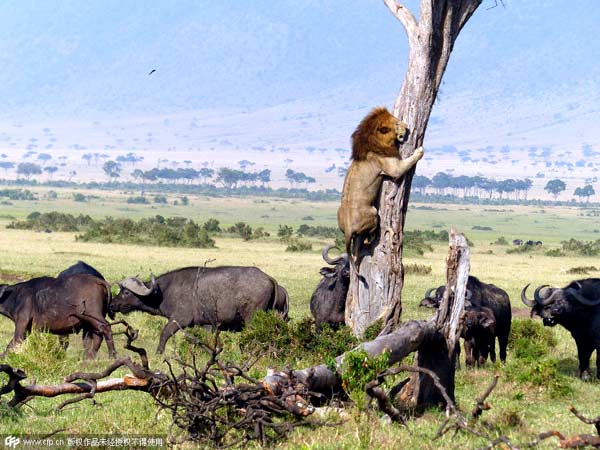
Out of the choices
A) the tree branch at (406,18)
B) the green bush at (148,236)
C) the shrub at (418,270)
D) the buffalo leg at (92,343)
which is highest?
the tree branch at (406,18)

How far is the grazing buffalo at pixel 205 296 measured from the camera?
1634 cm

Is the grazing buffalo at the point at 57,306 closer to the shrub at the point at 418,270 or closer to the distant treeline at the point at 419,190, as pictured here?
the shrub at the point at 418,270

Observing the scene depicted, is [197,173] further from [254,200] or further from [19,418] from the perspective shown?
[19,418]

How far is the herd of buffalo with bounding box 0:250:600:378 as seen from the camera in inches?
542

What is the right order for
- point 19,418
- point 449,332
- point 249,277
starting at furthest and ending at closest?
point 249,277 < point 449,332 < point 19,418

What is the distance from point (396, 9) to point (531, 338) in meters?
5.64

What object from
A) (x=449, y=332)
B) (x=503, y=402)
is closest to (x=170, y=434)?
(x=449, y=332)

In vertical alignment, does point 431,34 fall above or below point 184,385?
above

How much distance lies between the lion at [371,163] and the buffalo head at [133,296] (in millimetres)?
4909

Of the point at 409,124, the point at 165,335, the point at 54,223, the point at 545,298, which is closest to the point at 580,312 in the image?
the point at 545,298

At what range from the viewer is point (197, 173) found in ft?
646

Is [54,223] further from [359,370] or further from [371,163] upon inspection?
[359,370]

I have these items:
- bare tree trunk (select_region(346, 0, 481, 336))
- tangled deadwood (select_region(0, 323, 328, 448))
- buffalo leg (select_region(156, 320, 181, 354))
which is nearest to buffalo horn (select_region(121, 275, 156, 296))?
buffalo leg (select_region(156, 320, 181, 354))

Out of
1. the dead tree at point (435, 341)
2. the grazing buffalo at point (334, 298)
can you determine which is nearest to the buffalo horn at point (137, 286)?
the grazing buffalo at point (334, 298)
